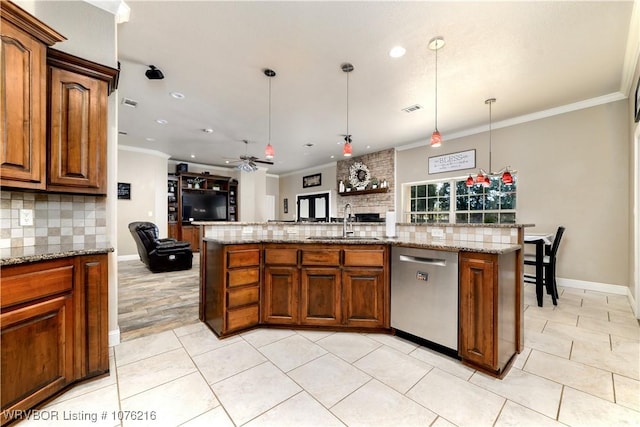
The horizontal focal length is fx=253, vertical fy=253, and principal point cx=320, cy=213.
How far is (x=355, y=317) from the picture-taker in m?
2.42

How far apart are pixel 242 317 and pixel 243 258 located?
0.56 m

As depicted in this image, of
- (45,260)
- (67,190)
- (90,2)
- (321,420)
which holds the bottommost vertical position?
(321,420)

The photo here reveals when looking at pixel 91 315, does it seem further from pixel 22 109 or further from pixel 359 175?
pixel 359 175

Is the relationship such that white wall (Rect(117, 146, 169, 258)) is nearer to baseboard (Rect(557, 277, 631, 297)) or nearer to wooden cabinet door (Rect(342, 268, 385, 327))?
wooden cabinet door (Rect(342, 268, 385, 327))

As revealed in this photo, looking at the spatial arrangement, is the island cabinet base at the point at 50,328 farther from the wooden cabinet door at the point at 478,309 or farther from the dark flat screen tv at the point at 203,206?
the dark flat screen tv at the point at 203,206

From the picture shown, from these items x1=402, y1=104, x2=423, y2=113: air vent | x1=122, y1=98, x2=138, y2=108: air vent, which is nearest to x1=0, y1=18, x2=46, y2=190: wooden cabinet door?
x1=122, y1=98, x2=138, y2=108: air vent

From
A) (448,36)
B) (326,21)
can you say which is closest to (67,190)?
(326,21)

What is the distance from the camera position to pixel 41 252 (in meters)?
1.61

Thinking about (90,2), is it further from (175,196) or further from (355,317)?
(175,196)

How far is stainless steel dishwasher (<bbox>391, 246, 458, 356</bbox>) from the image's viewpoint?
199 centimetres

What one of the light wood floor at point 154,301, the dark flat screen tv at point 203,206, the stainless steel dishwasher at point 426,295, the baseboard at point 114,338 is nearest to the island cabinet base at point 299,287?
the stainless steel dishwasher at point 426,295

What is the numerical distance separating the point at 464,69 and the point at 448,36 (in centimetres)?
73

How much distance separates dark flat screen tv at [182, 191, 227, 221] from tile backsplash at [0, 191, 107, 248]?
6.26m

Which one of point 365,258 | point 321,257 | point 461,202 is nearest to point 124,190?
point 321,257
